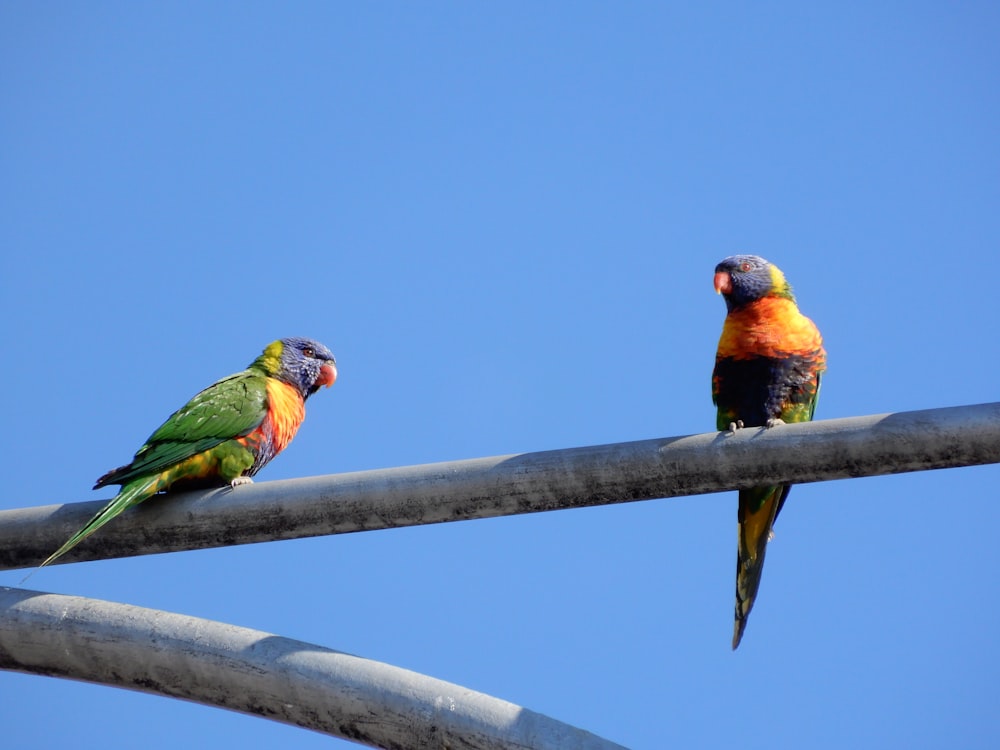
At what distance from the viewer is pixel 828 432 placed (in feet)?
8.55

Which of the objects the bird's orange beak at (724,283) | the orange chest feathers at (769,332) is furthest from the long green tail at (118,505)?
the bird's orange beak at (724,283)

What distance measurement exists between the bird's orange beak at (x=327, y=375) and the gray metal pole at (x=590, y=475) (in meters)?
2.91

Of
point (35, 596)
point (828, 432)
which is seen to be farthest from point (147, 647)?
point (828, 432)

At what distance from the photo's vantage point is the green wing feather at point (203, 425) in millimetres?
4367

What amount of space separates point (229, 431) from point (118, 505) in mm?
1222

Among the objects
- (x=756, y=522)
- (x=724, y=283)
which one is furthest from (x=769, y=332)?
(x=756, y=522)

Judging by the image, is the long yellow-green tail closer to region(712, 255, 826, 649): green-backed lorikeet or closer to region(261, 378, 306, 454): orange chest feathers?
region(712, 255, 826, 649): green-backed lorikeet

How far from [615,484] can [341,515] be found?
0.77 metres

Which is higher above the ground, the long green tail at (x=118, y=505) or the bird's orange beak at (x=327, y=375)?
the bird's orange beak at (x=327, y=375)

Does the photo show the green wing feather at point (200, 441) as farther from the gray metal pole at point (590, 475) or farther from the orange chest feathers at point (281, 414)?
the gray metal pole at point (590, 475)

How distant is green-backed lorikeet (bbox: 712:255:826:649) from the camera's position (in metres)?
4.51

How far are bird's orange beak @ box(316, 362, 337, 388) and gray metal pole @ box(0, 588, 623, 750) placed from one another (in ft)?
9.76

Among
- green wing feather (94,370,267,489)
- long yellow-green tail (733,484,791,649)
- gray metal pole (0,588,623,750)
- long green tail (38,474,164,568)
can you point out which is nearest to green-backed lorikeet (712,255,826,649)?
long yellow-green tail (733,484,791,649)

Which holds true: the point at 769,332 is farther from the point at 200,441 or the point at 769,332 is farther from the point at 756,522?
the point at 200,441
